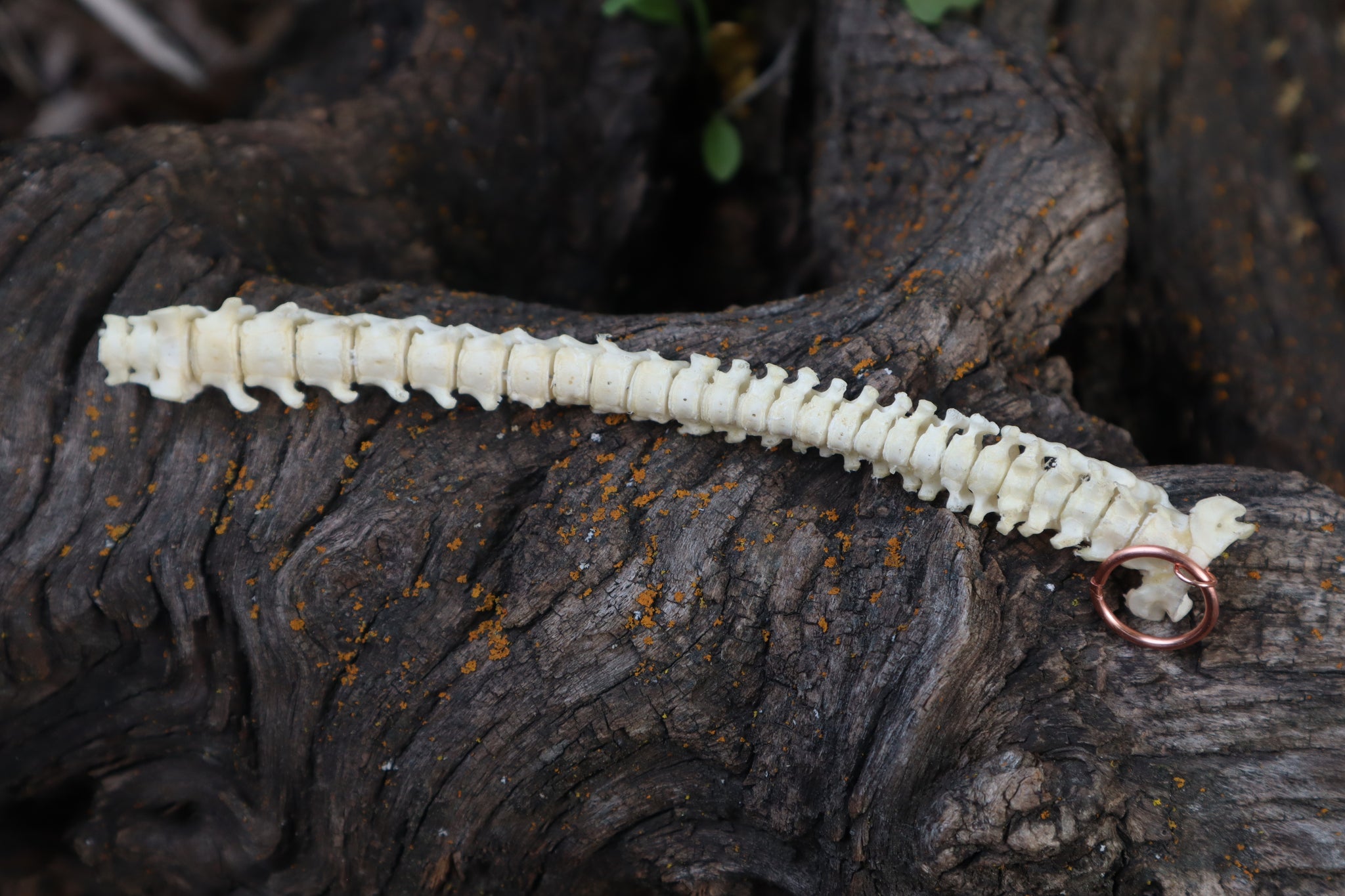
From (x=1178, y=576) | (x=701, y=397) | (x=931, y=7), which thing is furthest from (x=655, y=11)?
(x=1178, y=576)

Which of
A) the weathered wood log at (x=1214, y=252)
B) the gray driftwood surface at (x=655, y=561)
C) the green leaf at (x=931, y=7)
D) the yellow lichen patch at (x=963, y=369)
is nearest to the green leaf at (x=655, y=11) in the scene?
the gray driftwood surface at (x=655, y=561)

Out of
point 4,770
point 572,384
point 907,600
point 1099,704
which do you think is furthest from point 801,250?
point 4,770

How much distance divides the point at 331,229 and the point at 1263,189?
3747 millimetres

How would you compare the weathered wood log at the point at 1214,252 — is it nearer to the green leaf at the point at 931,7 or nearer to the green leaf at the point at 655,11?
the green leaf at the point at 931,7

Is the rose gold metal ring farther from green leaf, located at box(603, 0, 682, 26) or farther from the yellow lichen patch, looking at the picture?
green leaf, located at box(603, 0, 682, 26)

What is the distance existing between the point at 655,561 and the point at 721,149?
2210 mm

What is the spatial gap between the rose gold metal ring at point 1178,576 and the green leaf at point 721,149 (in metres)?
2.37

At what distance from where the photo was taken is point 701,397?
2336mm

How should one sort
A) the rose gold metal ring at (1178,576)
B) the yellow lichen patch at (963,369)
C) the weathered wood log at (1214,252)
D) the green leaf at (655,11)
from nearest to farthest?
the rose gold metal ring at (1178,576) → the yellow lichen patch at (963,369) → the weathered wood log at (1214,252) → the green leaf at (655,11)

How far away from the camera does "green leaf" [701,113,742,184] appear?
3781mm

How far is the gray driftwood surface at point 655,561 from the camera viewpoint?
2.07 meters

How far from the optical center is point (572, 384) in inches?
94.7

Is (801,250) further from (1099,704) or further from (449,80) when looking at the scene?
(1099,704)

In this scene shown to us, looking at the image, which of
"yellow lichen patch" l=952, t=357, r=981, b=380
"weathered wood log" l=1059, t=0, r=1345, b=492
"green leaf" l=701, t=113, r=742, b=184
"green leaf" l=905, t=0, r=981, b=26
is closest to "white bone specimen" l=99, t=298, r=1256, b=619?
"yellow lichen patch" l=952, t=357, r=981, b=380
